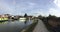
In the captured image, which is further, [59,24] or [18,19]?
[18,19]

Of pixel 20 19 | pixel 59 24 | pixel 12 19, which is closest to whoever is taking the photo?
pixel 59 24

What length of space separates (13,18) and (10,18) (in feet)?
10.2

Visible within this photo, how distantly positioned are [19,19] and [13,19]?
13.8 metres

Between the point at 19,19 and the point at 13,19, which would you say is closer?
the point at 13,19

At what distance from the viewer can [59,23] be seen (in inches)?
1128

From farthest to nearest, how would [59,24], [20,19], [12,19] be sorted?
1. [20,19]
2. [12,19]
3. [59,24]

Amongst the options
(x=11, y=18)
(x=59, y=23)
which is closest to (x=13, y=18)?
(x=11, y=18)

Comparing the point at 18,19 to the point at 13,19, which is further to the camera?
the point at 18,19

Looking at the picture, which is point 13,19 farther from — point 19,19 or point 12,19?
point 19,19

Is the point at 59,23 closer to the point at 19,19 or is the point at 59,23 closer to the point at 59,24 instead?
the point at 59,24

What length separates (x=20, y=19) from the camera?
175 metres

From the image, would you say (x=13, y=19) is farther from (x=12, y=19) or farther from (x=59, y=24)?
(x=59, y=24)

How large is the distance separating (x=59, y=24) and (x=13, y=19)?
453 feet

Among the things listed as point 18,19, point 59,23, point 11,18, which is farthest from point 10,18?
point 59,23
